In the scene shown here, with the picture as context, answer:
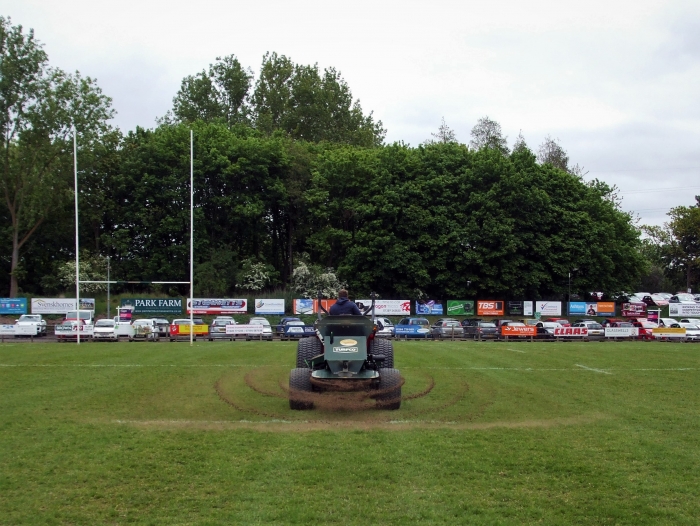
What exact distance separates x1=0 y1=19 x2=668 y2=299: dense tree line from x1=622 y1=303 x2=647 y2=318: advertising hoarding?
9.12 feet

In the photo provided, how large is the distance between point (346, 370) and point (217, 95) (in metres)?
64.6

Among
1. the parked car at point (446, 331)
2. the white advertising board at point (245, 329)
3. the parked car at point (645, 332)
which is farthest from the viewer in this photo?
the parked car at point (446, 331)

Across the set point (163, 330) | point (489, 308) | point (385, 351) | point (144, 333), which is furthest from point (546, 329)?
point (385, 351)

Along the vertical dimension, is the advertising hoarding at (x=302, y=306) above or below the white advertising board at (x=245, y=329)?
above

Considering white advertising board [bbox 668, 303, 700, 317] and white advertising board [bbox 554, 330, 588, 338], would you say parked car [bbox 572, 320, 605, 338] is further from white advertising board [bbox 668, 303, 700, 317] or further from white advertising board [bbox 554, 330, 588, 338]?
white advertising board [bbox 668, 303, 700, 317]

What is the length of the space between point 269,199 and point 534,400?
45810 millimetres

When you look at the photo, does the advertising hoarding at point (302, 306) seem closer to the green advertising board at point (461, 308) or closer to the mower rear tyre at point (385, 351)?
the green advertising board at point (461, 308)

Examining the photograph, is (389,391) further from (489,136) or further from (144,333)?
(489,136)

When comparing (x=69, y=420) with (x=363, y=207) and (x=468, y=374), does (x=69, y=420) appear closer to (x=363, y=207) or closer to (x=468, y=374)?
(x=468, y=374)

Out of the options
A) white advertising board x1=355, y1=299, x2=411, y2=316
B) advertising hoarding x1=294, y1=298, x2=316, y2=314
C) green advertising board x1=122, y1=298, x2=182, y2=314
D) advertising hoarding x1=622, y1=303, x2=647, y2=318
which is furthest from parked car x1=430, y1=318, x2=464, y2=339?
advertising hoarding x1=622, y1=303, x2=647, y2=318

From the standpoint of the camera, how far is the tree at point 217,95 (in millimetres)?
69562

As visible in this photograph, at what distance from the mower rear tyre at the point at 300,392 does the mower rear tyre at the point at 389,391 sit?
1257 millimetres

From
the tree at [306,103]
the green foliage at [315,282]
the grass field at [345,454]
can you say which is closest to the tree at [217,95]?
the tree at [306,103]

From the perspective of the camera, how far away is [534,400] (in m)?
13.3
